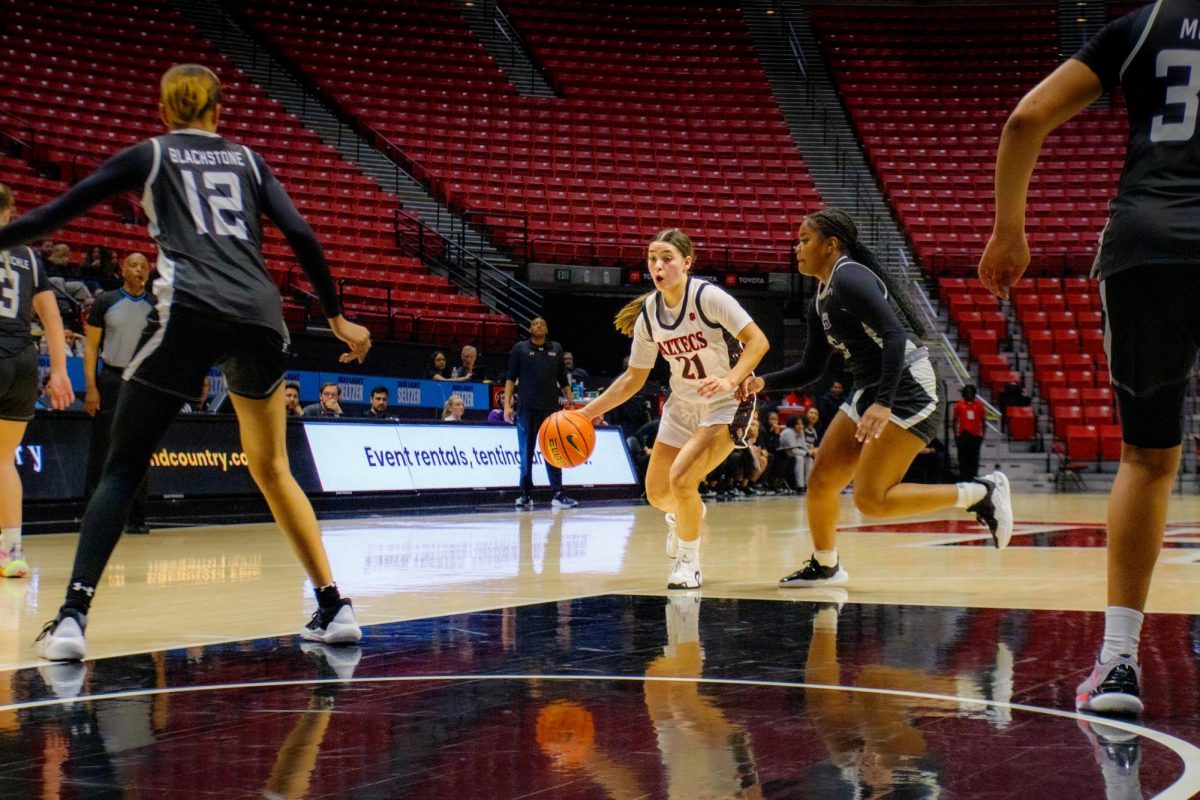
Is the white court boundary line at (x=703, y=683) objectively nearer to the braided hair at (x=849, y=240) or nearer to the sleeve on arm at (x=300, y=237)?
the sleeve on arm at (x=300, y=237)

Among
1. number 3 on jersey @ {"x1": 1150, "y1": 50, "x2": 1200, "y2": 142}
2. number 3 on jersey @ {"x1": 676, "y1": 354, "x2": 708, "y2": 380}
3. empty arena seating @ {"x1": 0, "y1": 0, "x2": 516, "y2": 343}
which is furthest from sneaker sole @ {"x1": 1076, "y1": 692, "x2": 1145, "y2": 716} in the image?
empty arena seating @ {"x1": 0, "y1": 0, "x2": 516, "y2": 343}

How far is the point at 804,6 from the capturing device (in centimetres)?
3173

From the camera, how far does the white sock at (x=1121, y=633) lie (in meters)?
3.30

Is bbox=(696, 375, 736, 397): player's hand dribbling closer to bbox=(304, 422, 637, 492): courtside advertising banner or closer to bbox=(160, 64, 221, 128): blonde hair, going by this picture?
bbox=(160, 64, 221, 128): blonde hair

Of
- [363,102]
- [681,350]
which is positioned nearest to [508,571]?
[681,350]

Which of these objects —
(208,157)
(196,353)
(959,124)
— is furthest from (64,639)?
(959,124)

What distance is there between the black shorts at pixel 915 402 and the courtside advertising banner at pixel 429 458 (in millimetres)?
7234

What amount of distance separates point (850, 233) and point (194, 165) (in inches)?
122

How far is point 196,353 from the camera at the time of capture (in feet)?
13.7

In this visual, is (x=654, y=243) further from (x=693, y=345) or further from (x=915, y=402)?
(x=915, y=402)

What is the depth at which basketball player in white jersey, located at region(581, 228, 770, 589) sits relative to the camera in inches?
251

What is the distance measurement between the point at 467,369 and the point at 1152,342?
13.0 metres

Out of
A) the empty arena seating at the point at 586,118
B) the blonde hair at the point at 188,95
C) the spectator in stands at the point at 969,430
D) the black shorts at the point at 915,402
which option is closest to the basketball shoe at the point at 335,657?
the blonde hair at the point at 188,95

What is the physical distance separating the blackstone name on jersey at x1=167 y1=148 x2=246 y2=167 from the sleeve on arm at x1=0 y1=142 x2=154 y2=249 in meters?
0.07
